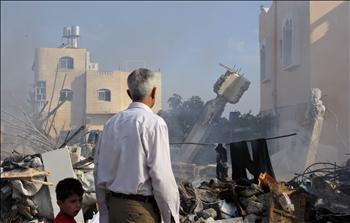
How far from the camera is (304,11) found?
715 inches

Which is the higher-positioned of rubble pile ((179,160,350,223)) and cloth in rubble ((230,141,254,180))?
cloth in rubble ((230,141,254,180))

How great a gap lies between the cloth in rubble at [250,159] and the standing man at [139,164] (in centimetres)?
582

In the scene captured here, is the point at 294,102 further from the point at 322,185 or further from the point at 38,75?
the point at 38,75

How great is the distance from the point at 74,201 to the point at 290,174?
1246 centimetres

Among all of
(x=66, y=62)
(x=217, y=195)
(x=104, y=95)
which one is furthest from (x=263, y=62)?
(x=66, y=62)

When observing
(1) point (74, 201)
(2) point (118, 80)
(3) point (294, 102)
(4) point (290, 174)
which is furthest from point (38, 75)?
(1) point (74, 201)

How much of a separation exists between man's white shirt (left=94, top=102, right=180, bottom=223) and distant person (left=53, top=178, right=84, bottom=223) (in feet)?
1.35

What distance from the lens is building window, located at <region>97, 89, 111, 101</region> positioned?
1473 inches

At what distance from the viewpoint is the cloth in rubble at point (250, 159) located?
8.70m

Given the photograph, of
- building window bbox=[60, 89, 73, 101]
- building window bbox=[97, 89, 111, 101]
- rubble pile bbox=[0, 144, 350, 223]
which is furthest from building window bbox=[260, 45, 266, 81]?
building window bbox=[60, 89, 73, 101]

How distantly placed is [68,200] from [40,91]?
1221 inches

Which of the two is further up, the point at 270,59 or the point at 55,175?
the point at 270,59

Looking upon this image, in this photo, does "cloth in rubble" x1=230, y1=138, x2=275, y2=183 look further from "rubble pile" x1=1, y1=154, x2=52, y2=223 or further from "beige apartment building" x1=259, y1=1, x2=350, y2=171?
"beige apartment building" x1=259, y1=1, x2=350, y2=171

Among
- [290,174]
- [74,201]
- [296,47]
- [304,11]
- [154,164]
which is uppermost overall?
[304,11]
